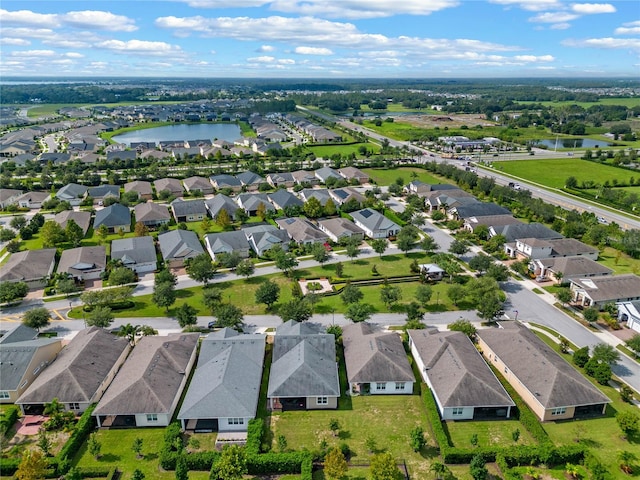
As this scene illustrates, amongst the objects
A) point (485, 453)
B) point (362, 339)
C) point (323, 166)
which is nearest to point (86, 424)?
point (362, 339)

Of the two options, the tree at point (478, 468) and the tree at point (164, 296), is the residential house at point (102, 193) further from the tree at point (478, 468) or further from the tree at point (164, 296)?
the tree at point (478, 468)

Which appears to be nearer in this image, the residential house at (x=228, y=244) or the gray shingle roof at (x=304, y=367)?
the gray shingle roof at (x=304, y=367)

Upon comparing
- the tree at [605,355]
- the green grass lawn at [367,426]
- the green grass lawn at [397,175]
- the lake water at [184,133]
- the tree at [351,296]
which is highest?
the lake water at [184,133]

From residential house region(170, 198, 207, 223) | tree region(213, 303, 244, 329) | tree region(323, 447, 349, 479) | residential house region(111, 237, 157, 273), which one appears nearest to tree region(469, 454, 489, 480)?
tree region(323, 447, 349, 479)

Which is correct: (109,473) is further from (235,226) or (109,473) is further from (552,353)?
(235,226)

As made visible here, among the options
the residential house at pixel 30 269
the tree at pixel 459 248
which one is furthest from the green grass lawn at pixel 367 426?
the residential house at pixel 30 269

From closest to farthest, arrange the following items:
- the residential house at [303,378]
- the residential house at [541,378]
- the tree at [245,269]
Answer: the residential house at [541,378] → the residential house at [303,378] → the tree at [245,269]
